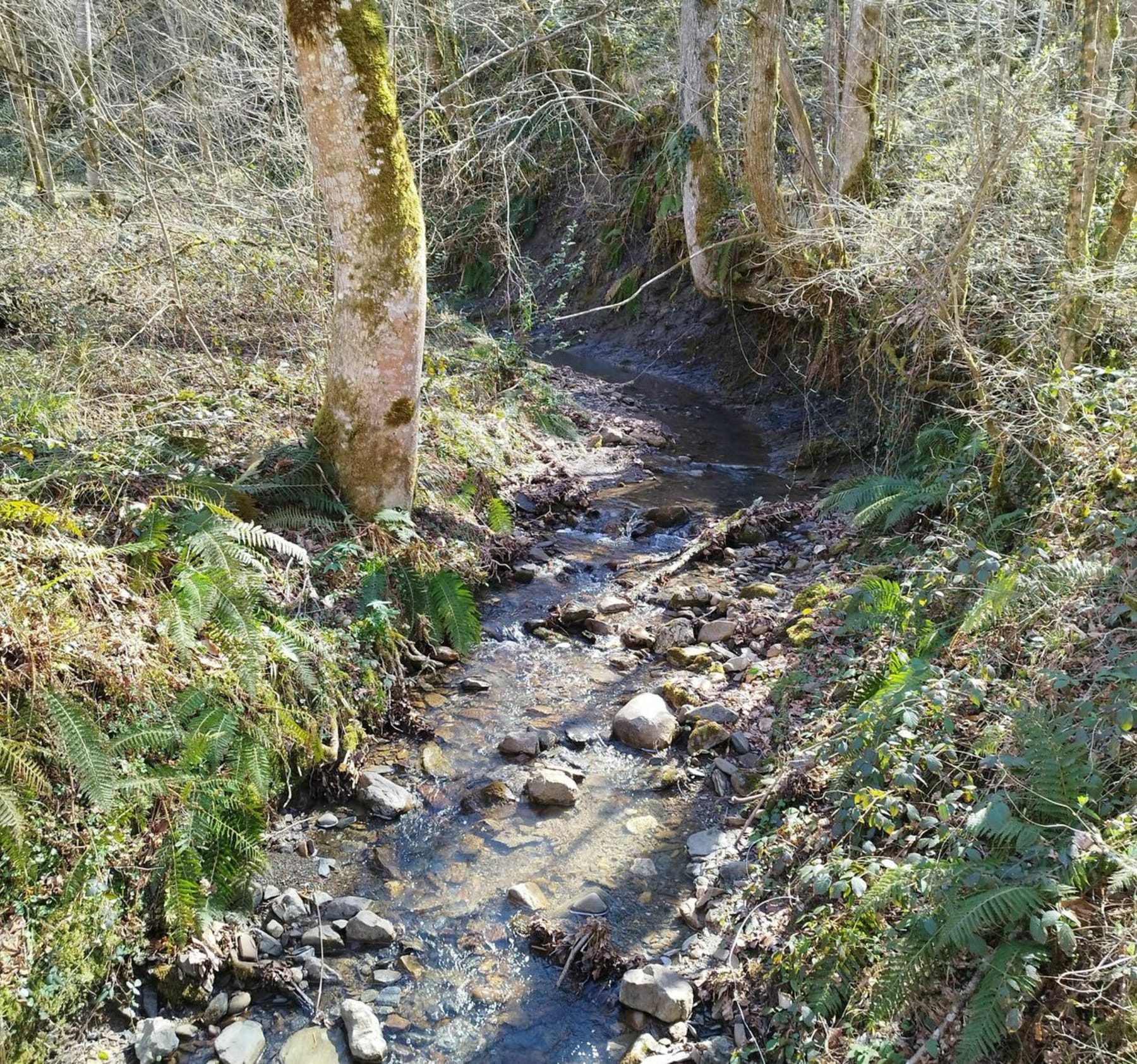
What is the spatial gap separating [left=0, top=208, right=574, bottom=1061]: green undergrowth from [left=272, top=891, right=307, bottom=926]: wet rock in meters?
0.22

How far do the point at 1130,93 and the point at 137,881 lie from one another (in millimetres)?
7688

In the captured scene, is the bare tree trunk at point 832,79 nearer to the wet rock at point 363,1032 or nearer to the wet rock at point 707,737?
the wet rock at point 707,737

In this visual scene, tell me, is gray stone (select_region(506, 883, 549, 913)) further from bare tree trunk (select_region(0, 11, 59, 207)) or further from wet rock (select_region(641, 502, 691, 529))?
bare tree trunk (select_region(0, 11, 59, 207))

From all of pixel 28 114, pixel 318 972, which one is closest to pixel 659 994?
pixel 318 972

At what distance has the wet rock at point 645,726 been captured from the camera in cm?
524

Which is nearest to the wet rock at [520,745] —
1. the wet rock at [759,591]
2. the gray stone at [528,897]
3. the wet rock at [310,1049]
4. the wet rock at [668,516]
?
the gray stone at [528,897]

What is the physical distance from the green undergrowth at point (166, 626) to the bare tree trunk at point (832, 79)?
6.25m

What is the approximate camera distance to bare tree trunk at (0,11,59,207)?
9.77 m

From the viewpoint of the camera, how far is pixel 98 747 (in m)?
3.54

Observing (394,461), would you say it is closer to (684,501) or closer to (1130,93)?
(684,501)

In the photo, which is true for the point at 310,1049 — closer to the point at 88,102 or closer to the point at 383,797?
the point at 383,797

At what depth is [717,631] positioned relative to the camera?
251 inches

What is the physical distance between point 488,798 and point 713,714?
154cm

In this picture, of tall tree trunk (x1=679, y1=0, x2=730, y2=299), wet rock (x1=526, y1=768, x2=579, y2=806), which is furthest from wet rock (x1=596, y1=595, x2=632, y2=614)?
tall tree trunk (x1=679, y1=0, x2=730, y2=299)
